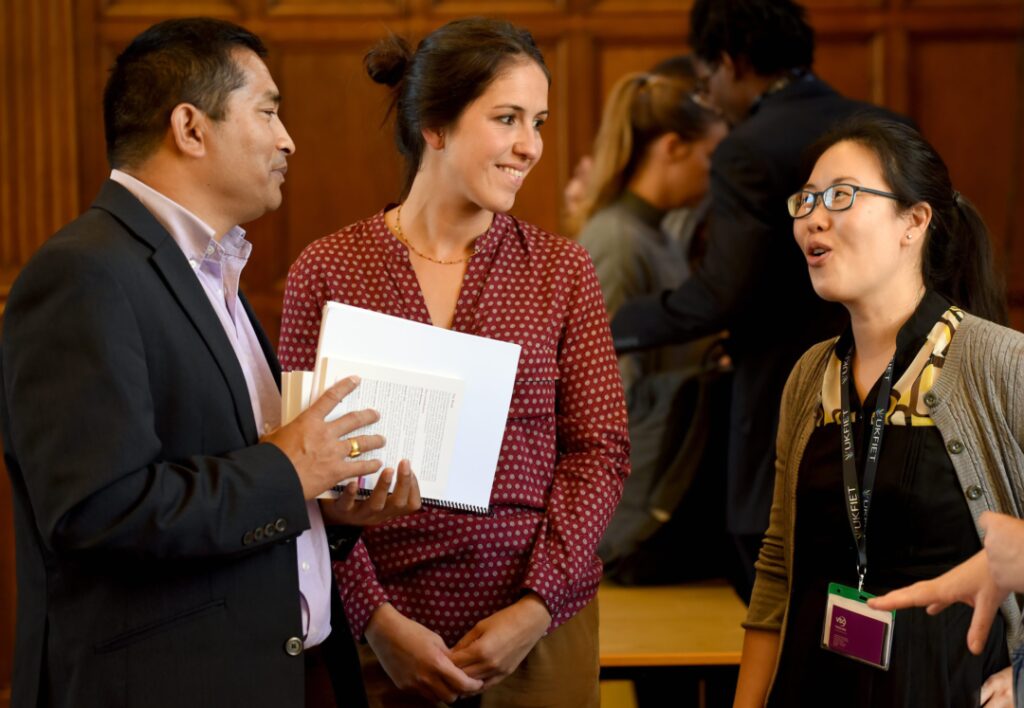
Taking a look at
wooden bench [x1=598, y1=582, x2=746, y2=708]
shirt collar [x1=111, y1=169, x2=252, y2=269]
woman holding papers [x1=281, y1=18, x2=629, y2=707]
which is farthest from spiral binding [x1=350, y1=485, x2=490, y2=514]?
wooden bench [x1=598, y1=582, x2=746, y2=708]

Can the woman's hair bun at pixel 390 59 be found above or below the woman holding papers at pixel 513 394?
above

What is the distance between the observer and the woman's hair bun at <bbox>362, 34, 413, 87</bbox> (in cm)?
203

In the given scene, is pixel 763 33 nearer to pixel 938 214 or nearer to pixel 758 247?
pixel 758 247

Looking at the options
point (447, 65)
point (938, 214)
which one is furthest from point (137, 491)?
point (938, 214)

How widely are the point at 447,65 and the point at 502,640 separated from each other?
2.97 ft

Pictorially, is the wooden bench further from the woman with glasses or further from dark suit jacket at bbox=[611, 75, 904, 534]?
the woman with glasses

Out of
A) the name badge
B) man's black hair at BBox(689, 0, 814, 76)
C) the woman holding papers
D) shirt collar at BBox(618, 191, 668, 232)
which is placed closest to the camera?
the name badge

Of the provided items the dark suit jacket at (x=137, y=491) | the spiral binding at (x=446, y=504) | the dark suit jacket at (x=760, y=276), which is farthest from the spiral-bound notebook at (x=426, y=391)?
the dark suit jacket at (x=760, y=276)

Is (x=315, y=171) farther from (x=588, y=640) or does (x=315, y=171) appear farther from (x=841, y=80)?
(x=588, y=640)

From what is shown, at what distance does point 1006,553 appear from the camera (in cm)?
135

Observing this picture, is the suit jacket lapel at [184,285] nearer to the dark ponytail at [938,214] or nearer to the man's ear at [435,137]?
the man's ear at [435,137]

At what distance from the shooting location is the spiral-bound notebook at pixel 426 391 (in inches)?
62.2

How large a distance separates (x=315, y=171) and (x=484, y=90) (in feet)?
7.86

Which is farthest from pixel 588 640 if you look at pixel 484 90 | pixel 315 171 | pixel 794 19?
pixel 315 171
